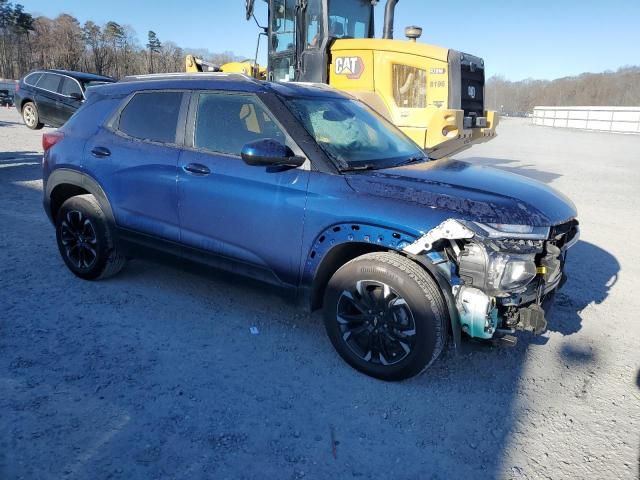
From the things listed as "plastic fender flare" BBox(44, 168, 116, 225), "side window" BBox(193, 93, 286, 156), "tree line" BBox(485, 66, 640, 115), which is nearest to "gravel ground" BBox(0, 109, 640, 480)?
"plastic fender flare" BBox(44, 168, 116, 225)

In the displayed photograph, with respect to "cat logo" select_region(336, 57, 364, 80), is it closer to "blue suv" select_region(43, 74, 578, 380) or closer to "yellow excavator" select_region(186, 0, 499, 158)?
"yellow excavator" select_region(186, 0, 499, 158)

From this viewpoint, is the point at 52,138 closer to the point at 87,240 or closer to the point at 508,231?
the point at 87,240

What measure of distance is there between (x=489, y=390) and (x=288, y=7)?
744cm

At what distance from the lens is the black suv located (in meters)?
13.8

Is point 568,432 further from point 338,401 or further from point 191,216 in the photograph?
point 191,216

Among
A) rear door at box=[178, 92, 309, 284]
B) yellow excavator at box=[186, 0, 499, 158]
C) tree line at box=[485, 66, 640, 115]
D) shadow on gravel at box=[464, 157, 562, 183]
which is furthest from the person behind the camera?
tree line at box=[485, 66, 640, 115]

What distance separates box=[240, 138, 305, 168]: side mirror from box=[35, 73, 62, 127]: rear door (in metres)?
13.5

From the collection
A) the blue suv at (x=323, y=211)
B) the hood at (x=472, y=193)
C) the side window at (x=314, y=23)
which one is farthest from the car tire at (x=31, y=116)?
the hood at (x=472, y=193)

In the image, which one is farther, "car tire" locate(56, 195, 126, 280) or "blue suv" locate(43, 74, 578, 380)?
"car tire" locate(56, 195, 126, 280)

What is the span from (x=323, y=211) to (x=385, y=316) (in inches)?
29.9

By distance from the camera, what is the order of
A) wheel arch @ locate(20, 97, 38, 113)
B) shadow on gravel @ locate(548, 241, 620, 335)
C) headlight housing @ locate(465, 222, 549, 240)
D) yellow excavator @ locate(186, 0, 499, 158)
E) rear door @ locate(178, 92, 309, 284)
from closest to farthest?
headlight housing @ locate(465, 222, 549, 240) < rear door @ locate(178, 92, 309, 284) < shadow on gravel @ locate(548, 241, 620, 335) < yellow excavator @ locate(186, 0, 499, 158) < wheel arch @ locate(20, 97, 38, 113)

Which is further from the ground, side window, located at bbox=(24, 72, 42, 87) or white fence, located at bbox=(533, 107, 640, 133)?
side window, located at bbox=(24, 72, 42, 87)

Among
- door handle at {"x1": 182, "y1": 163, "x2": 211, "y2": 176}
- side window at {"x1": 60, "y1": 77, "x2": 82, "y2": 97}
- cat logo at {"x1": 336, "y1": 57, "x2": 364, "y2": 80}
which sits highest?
side window at {"x1": 60, "y1": 77, "x2": 82, "y2": 97}

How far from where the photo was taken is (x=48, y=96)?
47.7 feet
